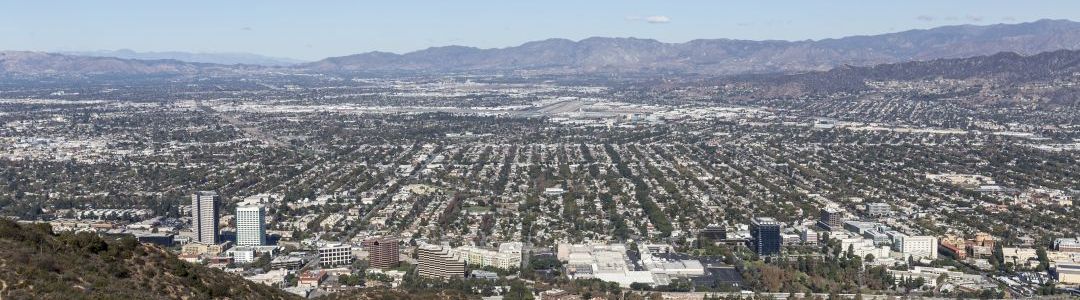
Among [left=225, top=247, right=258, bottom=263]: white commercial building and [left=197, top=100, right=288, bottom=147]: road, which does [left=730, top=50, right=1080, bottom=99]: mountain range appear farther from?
[left=225, top=247, right=258, bottom=263]: white commercial building

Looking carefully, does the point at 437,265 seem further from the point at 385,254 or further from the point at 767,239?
the point at 767,239

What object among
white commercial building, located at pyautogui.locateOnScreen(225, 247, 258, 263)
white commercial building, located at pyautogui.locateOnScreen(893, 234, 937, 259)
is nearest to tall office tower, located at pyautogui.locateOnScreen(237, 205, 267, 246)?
white commercial building, located at pyautogui.locateOnScreen(225, 247, 258, 263)

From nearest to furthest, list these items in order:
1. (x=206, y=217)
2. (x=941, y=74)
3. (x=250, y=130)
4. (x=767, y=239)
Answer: (x=767, y=239) → (x=206, y=217) → (x=250, y=130) → (x=941, y=74)

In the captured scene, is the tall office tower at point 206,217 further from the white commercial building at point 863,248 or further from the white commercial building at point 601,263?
the white commercial building at point 863,248

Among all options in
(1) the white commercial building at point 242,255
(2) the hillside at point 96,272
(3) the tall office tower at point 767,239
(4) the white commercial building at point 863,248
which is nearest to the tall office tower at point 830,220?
(4) the white commercial building at point 863,248

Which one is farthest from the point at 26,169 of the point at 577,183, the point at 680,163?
the point at 680,163

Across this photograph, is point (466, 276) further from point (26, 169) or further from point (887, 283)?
point (26, 169)

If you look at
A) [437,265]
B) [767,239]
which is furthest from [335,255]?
[767,239]
